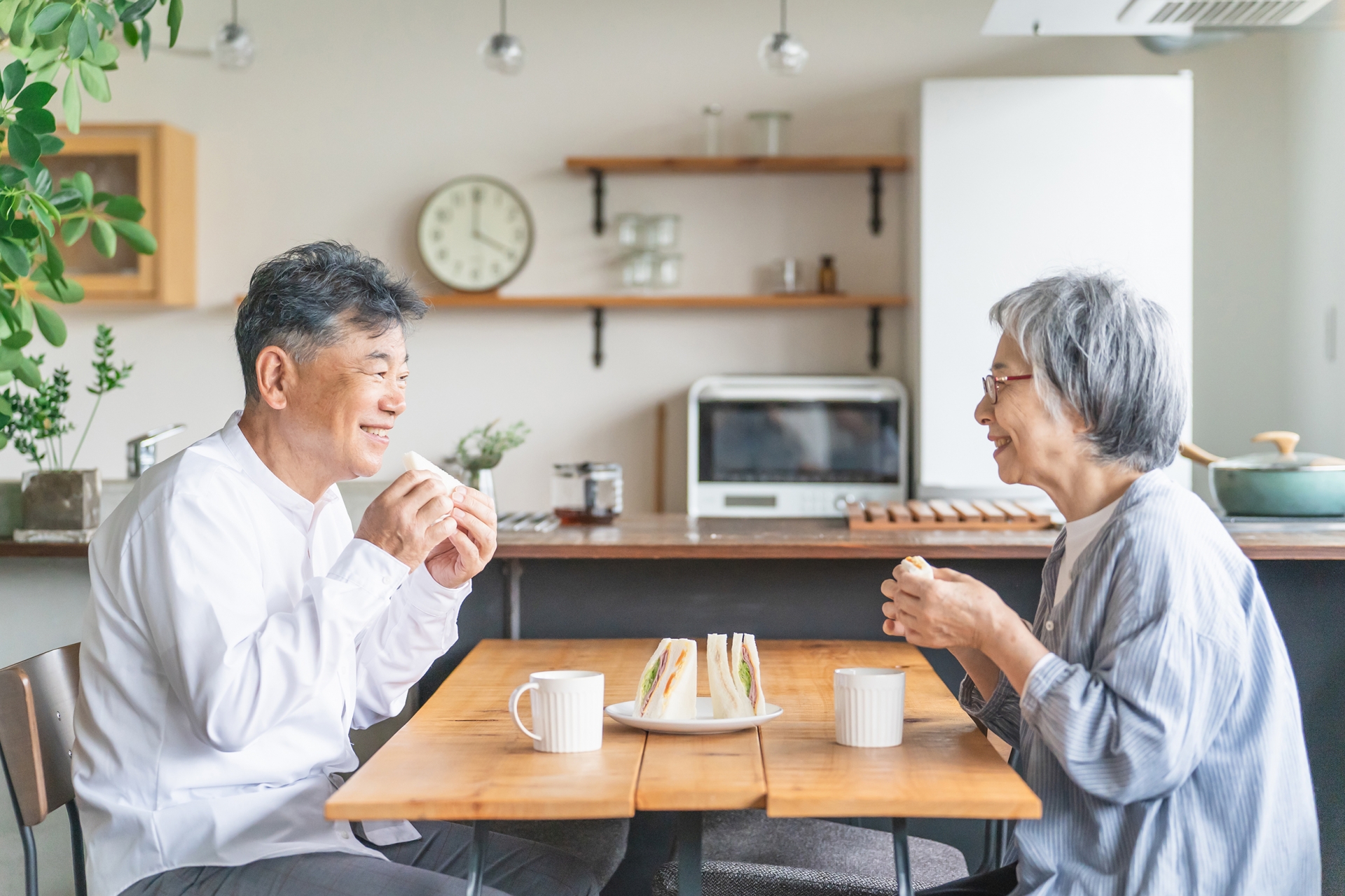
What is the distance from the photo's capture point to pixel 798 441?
3.98 meters

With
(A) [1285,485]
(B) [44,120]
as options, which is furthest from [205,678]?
(A) [1285,485]

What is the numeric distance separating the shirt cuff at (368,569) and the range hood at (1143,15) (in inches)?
75.1

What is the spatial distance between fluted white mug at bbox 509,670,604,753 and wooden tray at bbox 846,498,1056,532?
1274 millimetres

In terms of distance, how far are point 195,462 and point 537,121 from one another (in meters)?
3.20

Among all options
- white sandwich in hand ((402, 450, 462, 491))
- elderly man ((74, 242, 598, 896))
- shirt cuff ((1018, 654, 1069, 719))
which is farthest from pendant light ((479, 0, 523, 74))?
shirt cuff ((1018, 654, 1069, 719))

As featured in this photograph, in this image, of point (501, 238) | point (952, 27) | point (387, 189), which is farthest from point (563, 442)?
point (952, 27)

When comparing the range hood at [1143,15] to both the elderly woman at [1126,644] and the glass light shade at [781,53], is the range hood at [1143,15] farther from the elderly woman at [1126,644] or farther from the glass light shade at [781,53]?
the elderly woman at [1126,644]

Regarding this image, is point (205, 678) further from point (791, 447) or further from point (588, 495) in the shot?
point (791, 447)

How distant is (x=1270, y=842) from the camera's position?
1273 mm

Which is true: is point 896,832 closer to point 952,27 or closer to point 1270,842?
point 1270,842

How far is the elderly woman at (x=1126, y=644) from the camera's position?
4.02 ft

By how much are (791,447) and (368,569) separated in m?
2.69

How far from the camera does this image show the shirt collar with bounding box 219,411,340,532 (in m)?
1.55

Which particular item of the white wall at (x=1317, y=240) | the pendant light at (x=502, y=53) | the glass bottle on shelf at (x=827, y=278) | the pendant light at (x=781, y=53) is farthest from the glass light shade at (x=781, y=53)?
the white wall at (x=1317, y=240)
